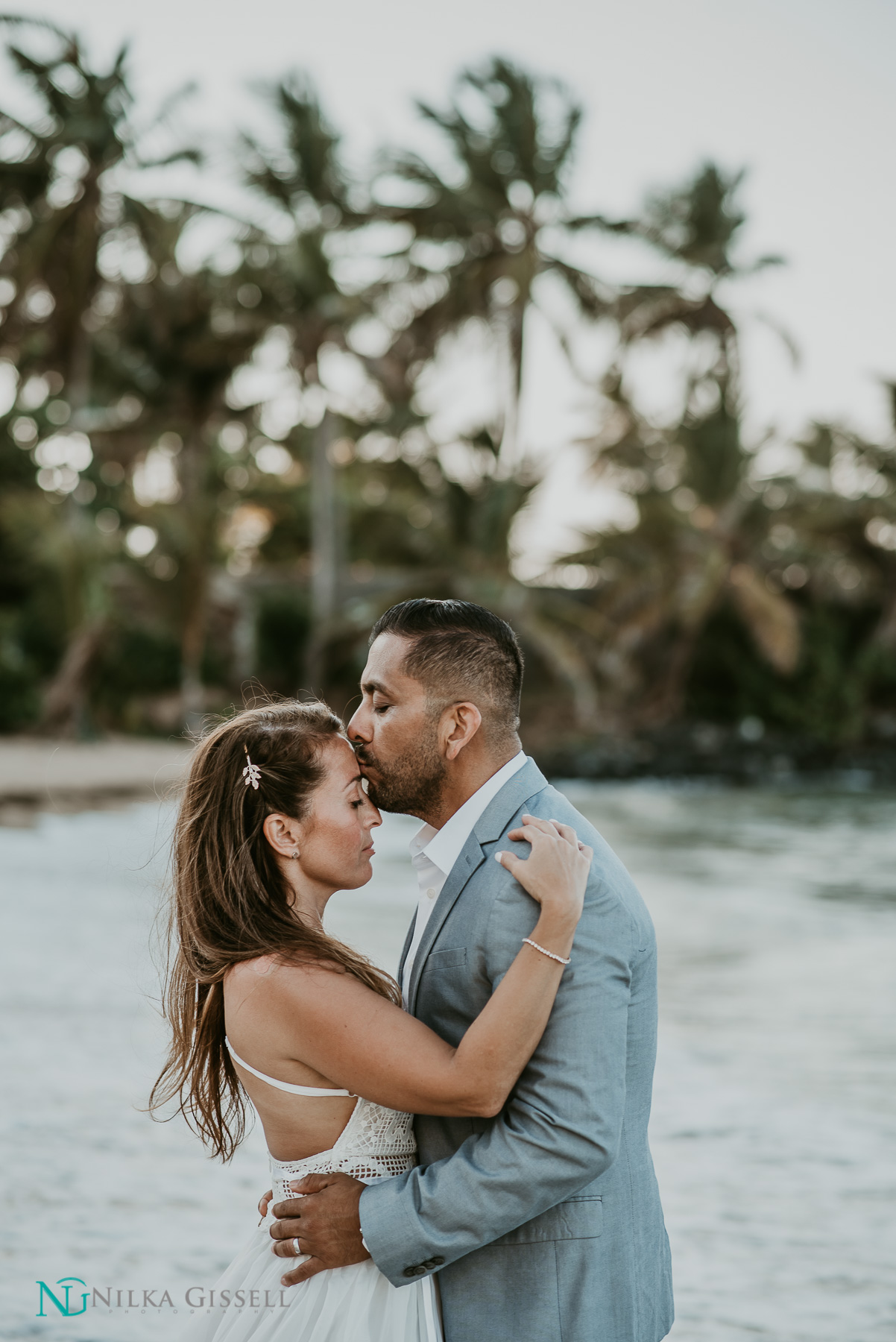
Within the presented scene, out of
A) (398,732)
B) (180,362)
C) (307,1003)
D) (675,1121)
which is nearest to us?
(307,1003)

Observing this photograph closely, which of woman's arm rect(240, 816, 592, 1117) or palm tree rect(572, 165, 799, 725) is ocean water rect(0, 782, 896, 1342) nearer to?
Result: woman's arm rect(240, 816, 592, 1117)

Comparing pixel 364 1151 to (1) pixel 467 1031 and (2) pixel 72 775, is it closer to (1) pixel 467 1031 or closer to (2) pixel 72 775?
(1) pixel 467 1031

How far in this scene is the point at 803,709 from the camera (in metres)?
30.2

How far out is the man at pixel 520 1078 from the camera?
190cm

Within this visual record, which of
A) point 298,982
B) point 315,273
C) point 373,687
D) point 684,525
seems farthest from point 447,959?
point 684,525

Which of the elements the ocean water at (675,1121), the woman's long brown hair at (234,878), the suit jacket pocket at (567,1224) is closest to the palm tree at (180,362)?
the ocean water at (675,1121)

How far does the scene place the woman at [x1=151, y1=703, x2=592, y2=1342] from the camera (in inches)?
76.0

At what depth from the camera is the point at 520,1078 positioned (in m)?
1.97

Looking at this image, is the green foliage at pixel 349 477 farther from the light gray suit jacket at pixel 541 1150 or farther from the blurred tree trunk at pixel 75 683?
the light gray suit jacket at pixel 541 1150

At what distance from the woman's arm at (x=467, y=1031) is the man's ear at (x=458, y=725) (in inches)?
7.2

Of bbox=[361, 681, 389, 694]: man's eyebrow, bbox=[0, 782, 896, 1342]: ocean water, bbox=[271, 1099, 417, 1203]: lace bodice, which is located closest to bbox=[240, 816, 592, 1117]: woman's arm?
bbox=[271, 1099, 417, 1203]: lace bodice

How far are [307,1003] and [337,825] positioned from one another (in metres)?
0.37

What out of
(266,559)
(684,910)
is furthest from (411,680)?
(266,559)

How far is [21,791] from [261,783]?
1643 centimetres
